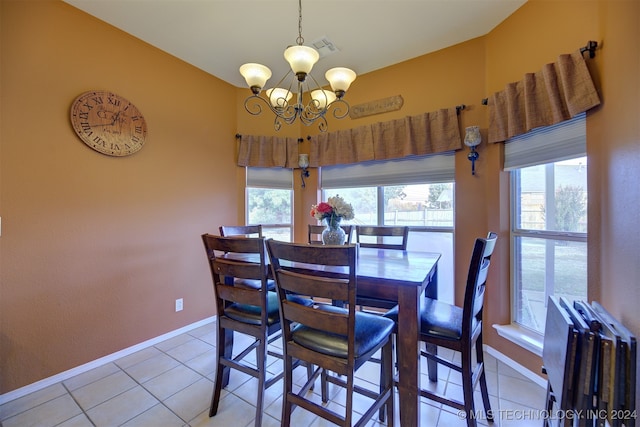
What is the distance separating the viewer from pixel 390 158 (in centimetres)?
282

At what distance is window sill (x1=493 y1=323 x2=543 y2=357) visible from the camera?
1885 mm

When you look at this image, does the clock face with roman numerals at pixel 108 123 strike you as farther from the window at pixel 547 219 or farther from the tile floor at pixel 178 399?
the window at pixel 547 219

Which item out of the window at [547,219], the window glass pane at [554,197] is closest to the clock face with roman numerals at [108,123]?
the window at [547,219]

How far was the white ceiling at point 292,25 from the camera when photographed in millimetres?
2016

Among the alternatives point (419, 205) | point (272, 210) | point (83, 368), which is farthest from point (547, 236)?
point (83, 368)

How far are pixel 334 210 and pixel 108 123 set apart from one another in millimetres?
2062

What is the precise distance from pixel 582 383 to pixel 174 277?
9.85ft

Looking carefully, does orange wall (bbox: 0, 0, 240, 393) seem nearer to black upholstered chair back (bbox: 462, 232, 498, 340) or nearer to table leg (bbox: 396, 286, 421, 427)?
table leg (bbox: 396, 286, 421, 427)

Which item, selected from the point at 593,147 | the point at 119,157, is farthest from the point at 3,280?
the point at 593,147

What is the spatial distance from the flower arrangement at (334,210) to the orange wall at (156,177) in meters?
1.33

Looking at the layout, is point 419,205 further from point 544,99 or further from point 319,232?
point 544,99

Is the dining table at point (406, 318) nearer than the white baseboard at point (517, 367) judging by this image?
→ Yes

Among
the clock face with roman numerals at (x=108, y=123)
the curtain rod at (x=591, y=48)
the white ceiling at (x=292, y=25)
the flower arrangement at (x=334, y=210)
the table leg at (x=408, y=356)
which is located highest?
the white ceiling at (x=292, y=25)

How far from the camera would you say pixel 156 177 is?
2506 mm
